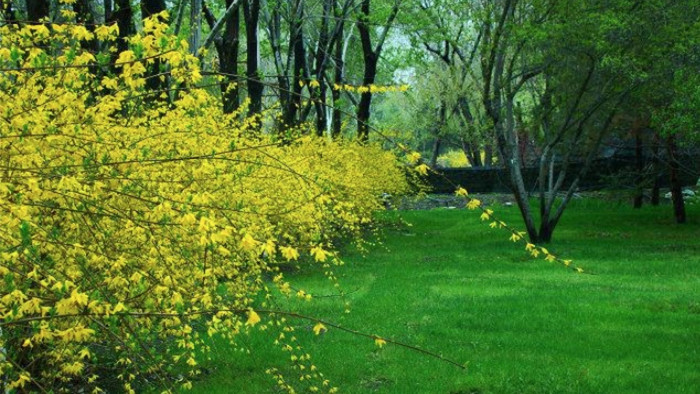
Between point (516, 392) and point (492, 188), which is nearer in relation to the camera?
point (516, 392)

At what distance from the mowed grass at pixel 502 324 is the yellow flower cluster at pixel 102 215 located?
102 centimetres

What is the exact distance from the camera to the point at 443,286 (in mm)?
14602

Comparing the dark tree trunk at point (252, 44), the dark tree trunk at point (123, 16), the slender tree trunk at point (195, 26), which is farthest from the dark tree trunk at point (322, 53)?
the dark tree trunk at point (123, 16)

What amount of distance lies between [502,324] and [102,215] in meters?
7.94

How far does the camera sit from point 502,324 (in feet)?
36.2

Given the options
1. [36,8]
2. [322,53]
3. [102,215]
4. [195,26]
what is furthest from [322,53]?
[102,215]

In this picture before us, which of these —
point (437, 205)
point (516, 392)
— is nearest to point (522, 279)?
point (516, 392)

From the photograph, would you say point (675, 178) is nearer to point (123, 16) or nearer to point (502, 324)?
point (502, 324)

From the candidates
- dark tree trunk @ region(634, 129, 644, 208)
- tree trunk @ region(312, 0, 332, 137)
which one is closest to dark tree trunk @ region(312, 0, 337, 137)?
tree trunk @ region(312, 0, 332, 137)

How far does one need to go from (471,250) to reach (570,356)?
1114 centimetres

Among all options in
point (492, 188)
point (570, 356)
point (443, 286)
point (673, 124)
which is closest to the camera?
point (570, 356)

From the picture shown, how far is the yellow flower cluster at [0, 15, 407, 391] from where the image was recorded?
3842 millimetres

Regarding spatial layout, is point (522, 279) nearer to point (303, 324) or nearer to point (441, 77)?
point (303, 324)

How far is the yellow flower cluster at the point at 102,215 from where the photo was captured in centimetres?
384
